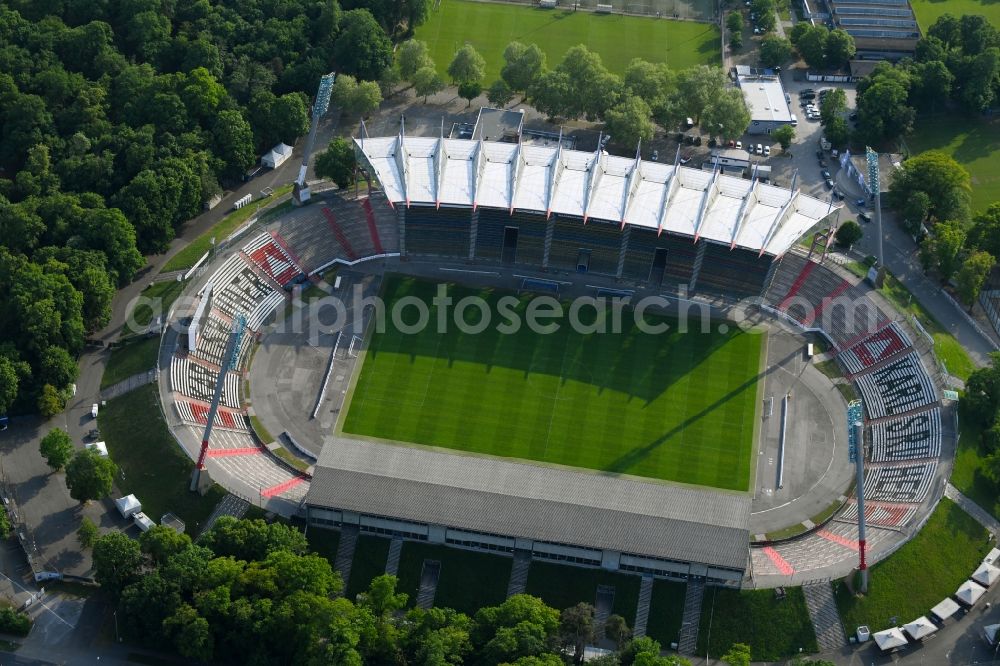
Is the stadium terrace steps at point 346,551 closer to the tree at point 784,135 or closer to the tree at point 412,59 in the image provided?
the tree at point 412,59

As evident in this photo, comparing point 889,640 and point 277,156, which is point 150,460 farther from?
point 889,640

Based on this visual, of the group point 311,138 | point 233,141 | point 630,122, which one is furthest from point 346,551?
point 630,122

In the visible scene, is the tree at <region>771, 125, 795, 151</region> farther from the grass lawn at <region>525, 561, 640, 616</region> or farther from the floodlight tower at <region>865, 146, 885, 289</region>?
the grass lawn at <region>525, 561, 640, 616</region>

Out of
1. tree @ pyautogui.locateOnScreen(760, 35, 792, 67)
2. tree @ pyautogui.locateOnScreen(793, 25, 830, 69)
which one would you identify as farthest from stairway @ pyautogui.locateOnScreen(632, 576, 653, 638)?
tree @ pyautogui.locateOnScreen(793, 25, 830, 69)

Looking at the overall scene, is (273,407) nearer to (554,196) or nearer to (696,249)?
(554,196)

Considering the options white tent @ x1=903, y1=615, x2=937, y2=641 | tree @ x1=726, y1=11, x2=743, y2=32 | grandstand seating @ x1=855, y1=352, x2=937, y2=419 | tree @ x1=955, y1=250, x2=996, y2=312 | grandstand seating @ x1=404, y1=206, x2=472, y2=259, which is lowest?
white tent @ x1=903, y1=615, x2=937, y2=641

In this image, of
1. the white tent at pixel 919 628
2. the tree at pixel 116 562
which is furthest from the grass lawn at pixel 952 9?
the tree at pixel 116 562
